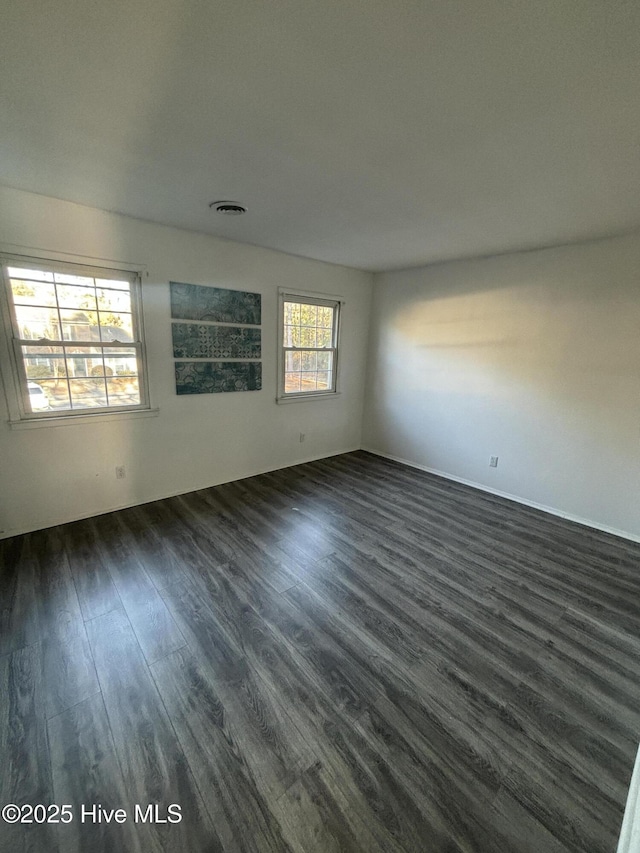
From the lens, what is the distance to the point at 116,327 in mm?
2854

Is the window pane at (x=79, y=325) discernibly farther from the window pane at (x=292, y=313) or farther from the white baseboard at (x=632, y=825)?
the white baseboard at (x=632, y=825)

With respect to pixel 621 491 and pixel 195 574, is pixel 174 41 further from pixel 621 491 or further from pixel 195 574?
pixel 621 491

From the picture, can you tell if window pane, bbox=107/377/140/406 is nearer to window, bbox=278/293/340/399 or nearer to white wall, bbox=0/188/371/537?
white wall, bbox=0/188/371/537

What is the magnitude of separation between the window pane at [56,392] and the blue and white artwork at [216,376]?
87 centimetres

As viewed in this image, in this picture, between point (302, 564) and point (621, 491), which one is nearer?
point (302, 564)

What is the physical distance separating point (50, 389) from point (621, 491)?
481 centimetres

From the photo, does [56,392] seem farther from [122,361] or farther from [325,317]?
[325,317]

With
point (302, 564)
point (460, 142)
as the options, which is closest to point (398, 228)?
point (460, 142)

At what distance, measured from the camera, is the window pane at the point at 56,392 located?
2625mm

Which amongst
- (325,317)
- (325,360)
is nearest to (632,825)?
(325,360)

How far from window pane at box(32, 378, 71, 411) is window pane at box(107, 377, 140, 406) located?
303mm

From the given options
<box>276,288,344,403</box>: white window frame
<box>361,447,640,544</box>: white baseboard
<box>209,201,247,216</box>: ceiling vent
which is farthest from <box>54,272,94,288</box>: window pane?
<box>361,447,640,544</box>: white baseboard

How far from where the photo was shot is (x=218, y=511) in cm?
314

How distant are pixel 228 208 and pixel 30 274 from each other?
1522 mm
